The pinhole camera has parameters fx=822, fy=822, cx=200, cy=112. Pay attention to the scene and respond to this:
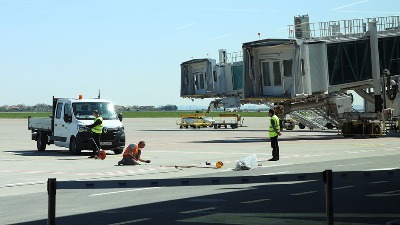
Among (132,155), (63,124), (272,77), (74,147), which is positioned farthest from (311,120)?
(132,155)

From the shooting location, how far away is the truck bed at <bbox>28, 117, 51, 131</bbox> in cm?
3644

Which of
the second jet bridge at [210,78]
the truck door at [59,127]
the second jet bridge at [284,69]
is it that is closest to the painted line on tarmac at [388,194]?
the truck door at [59,127]

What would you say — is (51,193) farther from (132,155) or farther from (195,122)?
(195,122)

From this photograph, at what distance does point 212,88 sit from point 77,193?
207 feet

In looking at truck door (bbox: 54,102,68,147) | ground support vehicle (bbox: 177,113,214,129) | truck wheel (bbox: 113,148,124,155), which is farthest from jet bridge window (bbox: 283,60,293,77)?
ground support vehicle (bbox: 177,113,214,129)

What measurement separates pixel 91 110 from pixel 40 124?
3.97 meters

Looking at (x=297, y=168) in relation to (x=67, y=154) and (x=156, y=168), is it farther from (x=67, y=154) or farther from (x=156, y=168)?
(x=67, y=154)

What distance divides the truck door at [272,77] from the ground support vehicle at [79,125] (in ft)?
70.5

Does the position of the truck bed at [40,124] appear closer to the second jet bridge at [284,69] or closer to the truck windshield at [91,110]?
the truck windshield at [91,110]

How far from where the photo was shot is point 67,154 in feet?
114

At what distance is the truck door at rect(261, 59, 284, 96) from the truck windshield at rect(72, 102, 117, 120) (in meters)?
21.6

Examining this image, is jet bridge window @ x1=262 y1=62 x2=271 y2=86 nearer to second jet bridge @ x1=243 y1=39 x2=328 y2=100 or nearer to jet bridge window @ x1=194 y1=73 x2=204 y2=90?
second jet bridge @ x1=243 y1=39 x2=328 y2=100

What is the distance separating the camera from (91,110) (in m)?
34.6

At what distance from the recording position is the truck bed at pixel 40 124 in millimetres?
36438
